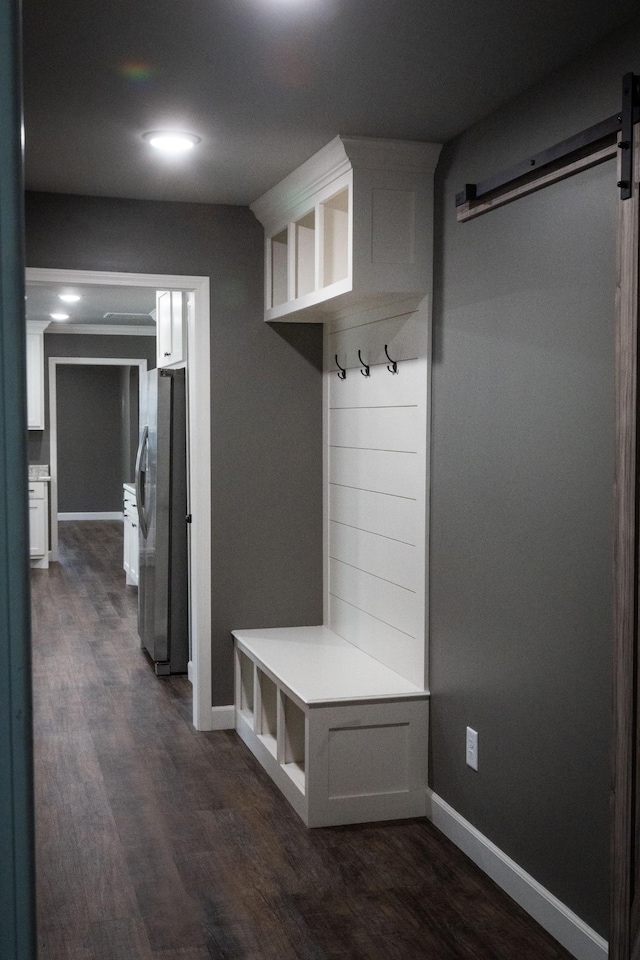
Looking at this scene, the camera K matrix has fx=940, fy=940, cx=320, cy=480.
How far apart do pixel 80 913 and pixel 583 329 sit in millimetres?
2244

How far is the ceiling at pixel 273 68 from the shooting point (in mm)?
2256

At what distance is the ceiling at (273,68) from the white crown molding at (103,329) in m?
6.64

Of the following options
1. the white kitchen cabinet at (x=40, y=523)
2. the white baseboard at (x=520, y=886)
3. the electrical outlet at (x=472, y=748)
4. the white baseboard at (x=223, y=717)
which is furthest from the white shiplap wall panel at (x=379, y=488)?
the white kitchen cabinet at (x=40, y=523)

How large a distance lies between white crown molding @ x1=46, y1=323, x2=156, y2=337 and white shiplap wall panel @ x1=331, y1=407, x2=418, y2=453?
6.18 meters

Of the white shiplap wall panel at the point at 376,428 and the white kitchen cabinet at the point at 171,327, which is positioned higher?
the white kitchen cabinet at the point at 171,327

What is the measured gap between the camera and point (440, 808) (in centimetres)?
346

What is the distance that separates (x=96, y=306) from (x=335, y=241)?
16.6 ft

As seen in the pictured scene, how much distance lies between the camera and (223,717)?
4.59 metres

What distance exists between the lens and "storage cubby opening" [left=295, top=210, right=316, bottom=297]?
4055 millimetres

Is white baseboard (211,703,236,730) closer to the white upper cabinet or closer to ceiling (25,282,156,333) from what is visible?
the white upper cabinet

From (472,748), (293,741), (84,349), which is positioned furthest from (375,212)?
(84,349)

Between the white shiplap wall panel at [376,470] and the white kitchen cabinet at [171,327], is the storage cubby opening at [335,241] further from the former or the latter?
the white kitchen cabinet at [171,327]

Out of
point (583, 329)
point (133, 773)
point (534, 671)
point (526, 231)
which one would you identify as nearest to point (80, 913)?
point (133, 773)

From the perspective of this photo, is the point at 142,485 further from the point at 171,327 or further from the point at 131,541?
the point at 131,541
